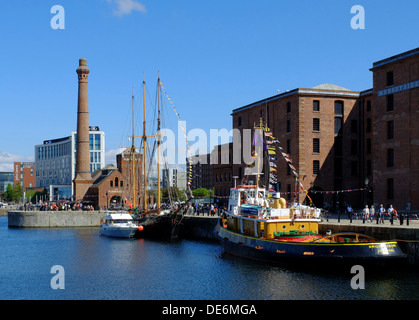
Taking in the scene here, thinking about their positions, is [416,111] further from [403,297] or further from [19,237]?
[19,237]

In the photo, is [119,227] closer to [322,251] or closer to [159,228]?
[159,228]

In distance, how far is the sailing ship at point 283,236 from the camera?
32.9 m

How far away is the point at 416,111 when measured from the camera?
172ft

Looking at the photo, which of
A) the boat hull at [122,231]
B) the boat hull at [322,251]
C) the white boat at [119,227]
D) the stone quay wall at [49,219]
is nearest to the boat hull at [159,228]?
the boat hull at [122,231]

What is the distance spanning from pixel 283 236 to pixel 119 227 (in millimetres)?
29652

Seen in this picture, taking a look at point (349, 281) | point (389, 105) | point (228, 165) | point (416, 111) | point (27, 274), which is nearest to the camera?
point (349, 281)

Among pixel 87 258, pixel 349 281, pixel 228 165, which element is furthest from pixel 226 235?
pixel 228 165

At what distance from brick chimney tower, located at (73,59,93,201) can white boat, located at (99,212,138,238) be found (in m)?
44.3

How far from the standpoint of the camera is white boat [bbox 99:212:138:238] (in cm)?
6350

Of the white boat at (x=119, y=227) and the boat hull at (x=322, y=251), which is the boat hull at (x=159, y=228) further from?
the boat hull at (x=322, y=251)

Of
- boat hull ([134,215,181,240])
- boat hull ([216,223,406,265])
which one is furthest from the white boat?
boat hull ([216,223,406,265])

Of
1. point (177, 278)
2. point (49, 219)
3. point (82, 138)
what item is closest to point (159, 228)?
point (177, 278)

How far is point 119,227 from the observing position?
63.6 m
